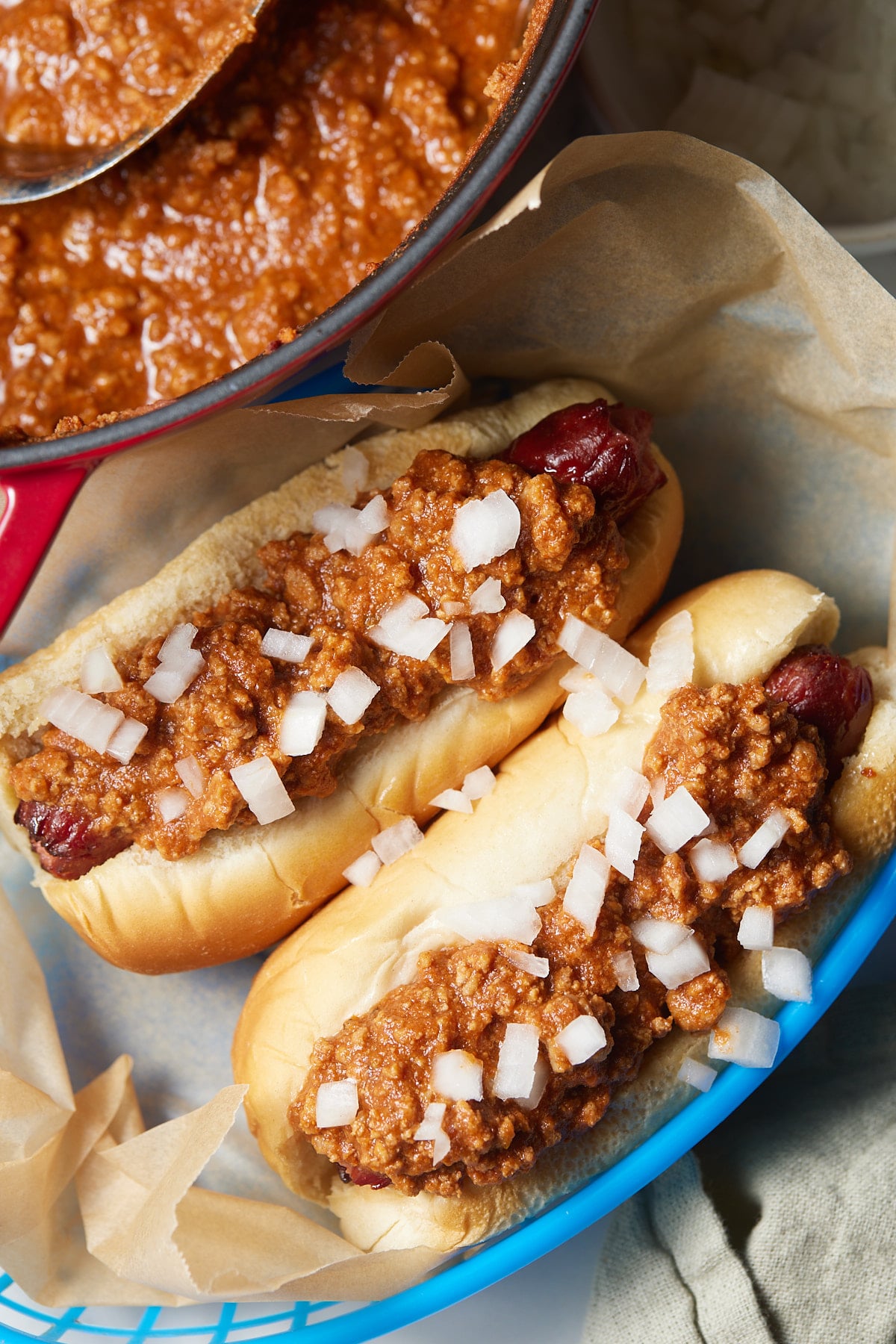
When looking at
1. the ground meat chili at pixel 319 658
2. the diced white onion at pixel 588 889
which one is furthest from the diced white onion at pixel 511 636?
the diced white onion at pixel 588 889

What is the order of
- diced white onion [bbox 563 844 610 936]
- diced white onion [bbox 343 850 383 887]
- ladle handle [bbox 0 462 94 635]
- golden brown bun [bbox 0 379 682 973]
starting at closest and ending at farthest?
ladle handle [bbox 0 462 94 635] < diced white onion [bbox 563 844 610 936] < golden brown bun [bbox 0 379 682 973] < diced white onion [bbox 343 850 383 887]

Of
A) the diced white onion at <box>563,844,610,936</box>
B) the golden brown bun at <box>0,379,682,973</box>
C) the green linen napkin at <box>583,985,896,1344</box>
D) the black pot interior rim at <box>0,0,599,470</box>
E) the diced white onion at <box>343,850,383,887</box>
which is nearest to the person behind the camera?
the black pot interior rim at <box>0,0,599,470</box>

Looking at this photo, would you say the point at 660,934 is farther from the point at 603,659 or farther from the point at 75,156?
the point at 75,156

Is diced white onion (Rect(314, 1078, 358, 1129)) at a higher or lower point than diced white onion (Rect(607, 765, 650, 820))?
lower

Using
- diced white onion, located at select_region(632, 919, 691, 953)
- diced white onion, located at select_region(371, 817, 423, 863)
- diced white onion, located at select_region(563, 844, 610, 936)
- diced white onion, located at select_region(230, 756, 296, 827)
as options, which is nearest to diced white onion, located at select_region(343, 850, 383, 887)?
diced white onion, located at select_region(371, 817, 423, 863)

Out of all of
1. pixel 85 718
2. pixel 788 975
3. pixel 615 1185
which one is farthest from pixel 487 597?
pixel 615 1185

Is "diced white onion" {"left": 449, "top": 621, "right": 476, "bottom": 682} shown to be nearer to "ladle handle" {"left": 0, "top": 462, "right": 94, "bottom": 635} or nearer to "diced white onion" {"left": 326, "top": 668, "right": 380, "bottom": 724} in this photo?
"diced white onion" {"left": 326, "top": 668, "right": 380, "bottom": 724}

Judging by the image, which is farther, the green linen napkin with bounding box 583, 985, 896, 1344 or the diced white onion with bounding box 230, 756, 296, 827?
the green linen napkin with bounding box 583, 985, 896, 1344
